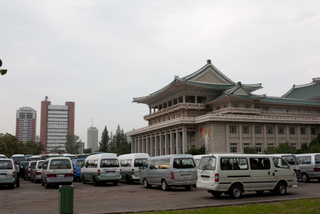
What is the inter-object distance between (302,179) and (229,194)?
36.6 ft

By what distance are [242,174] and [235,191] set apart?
0.81 m

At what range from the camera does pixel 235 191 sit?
48.1 ft

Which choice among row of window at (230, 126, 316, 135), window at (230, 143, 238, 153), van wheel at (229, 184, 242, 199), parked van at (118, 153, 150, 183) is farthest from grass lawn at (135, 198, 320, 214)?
row of window at (230, 126, 316, 135)

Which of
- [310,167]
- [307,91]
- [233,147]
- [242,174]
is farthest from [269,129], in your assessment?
[242,174]

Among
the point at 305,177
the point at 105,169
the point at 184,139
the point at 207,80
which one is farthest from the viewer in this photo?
the point at 207,80

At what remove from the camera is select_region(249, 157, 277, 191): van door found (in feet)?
49.5

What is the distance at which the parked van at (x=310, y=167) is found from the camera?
893 inches

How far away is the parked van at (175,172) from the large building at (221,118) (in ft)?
95.5

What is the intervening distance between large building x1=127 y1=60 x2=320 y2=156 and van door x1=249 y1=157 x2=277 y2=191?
32334mm

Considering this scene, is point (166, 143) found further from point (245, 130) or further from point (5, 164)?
point (5, 164)

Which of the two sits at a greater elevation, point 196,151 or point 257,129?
point 257,129

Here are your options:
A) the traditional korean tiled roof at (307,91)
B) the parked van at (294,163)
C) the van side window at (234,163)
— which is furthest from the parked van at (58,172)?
the traditional korean tiled roof at (307,91)

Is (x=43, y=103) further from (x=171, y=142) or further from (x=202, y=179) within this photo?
(x=202, y=179)

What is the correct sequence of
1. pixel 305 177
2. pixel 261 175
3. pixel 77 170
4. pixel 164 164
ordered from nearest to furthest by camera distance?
1. pixel 261 175
2. pixel 164 164
3. pixel 305 177
4. pixel 77 170
